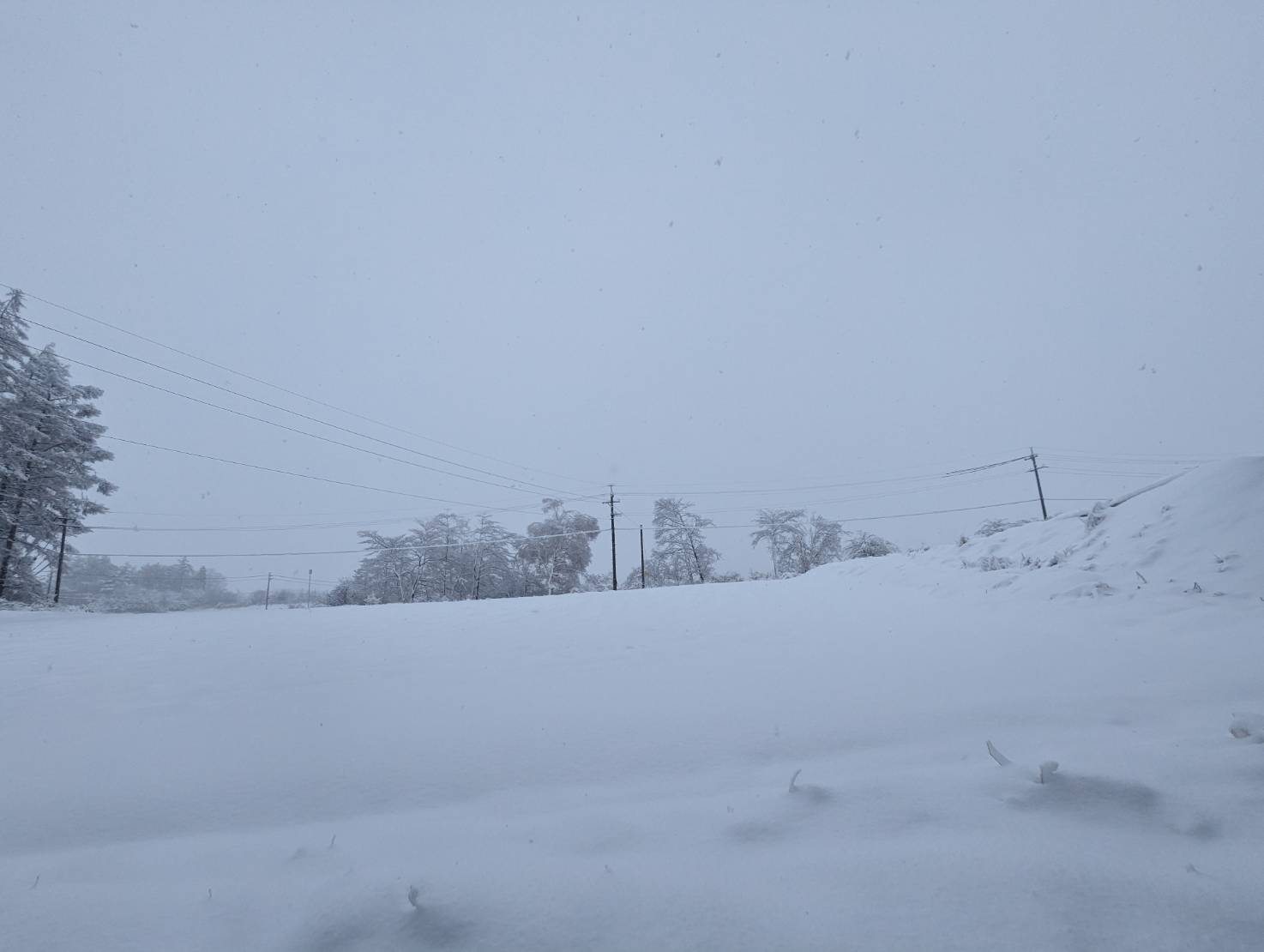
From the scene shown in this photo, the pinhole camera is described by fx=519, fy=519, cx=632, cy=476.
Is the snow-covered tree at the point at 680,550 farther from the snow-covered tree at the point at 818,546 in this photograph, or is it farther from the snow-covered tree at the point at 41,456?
the snow-covered tree at the point at 41,456

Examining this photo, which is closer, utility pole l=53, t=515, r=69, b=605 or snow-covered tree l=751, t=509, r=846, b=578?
utility pole l=53, t=515, r=69, b=605

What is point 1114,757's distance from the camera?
5.44 ft

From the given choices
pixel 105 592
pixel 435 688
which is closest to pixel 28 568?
pixel 435 688

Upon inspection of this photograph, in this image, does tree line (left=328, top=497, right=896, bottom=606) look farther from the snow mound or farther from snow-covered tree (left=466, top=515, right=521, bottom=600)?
the snow mound

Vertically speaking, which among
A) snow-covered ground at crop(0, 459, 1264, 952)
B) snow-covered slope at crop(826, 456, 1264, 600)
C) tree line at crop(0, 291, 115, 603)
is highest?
tree line at crop(0, 291, 115, 603)

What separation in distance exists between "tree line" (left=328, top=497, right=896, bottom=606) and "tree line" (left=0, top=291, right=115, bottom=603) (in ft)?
41.1

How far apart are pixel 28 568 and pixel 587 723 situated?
22.8 metres

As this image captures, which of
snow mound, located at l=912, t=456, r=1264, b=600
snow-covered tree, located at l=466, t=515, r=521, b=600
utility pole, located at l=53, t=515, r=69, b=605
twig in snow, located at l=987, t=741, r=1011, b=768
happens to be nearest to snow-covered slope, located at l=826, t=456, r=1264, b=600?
snow mound, located at l=912, t=456, r=1264, b=600

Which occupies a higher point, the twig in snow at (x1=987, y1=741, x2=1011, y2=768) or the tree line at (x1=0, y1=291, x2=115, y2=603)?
the tree line at (x1=0, y1=291, x2=115, y2=603)

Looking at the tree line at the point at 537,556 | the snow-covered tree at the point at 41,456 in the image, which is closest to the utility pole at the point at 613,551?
the tree line at the point at 537,556

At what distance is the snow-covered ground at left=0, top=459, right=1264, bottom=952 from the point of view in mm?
1111

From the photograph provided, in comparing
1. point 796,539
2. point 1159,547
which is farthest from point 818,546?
point 1159,547

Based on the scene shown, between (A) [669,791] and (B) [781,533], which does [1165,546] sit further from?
(B) [781,533]

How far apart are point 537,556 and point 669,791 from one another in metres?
32.2
